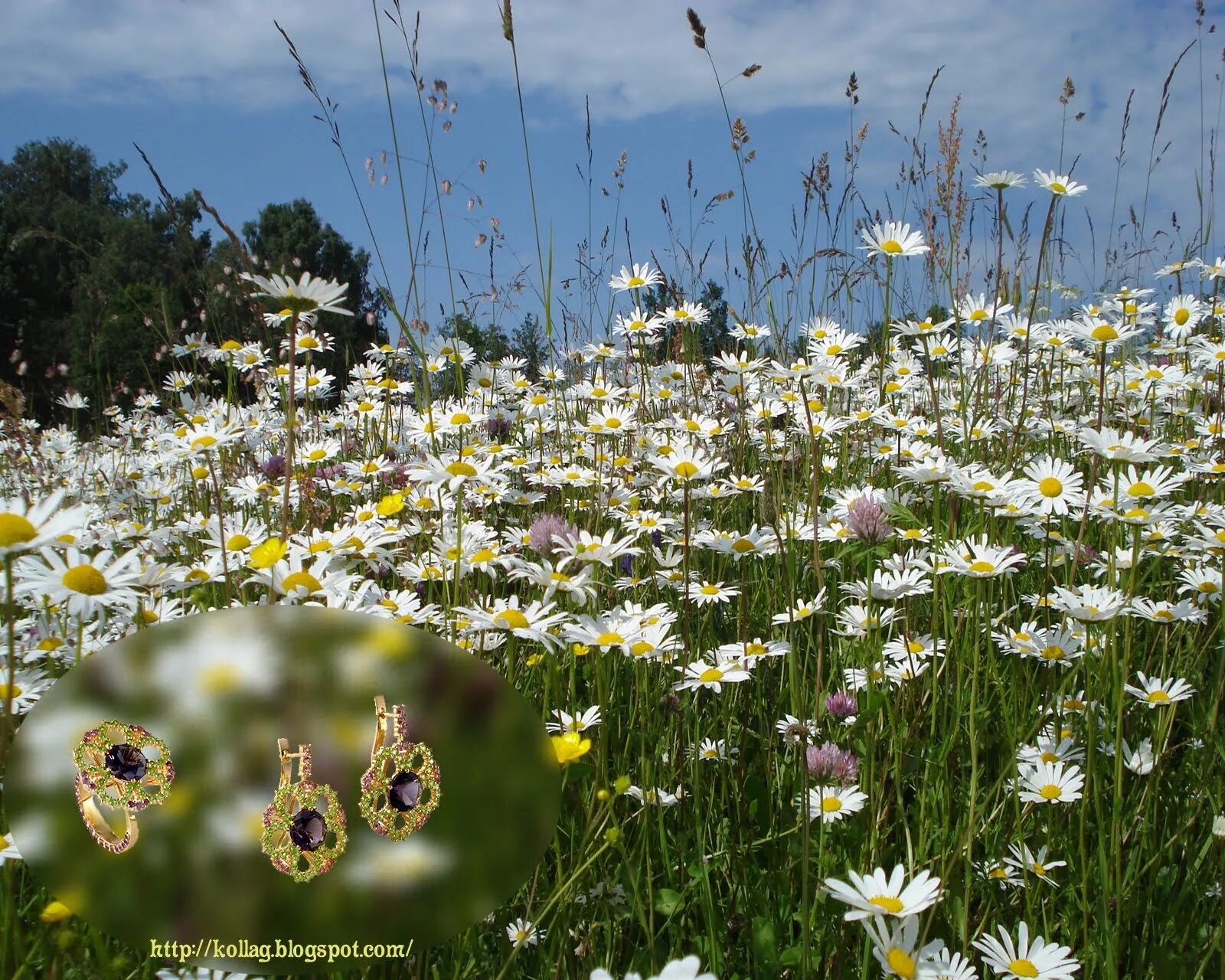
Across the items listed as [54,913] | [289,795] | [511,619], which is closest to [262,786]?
[289,795]

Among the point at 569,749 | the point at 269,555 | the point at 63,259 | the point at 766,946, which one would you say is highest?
the point at 63,259

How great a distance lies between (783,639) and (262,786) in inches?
56.2

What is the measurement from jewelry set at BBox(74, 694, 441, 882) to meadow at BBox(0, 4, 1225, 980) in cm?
21

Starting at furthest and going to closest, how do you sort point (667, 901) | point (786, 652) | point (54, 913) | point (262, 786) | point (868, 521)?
point (868, 521) → point (786, 652) → point (667, 901) → point (54, 913) → point (262, 786)

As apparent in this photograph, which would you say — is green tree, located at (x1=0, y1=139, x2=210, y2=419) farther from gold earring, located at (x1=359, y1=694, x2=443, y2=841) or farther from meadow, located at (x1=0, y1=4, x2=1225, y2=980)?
gold earring, located at (x1=359, y1=694, x2=443, y2=841)

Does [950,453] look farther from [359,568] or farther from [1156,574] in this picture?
[359,568]

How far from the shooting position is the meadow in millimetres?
1070

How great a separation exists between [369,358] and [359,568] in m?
2.17

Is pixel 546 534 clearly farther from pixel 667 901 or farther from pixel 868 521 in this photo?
pixel 667 901

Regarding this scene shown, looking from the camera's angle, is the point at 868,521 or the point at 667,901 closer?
the point at 667,901

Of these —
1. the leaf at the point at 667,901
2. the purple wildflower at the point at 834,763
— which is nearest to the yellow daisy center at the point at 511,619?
the leaf at the point at 667,901

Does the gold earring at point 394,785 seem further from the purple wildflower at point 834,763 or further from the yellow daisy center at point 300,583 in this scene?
the purple wildflower at point 834,763

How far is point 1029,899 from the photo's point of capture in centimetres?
119

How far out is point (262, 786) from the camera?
1.83ft
